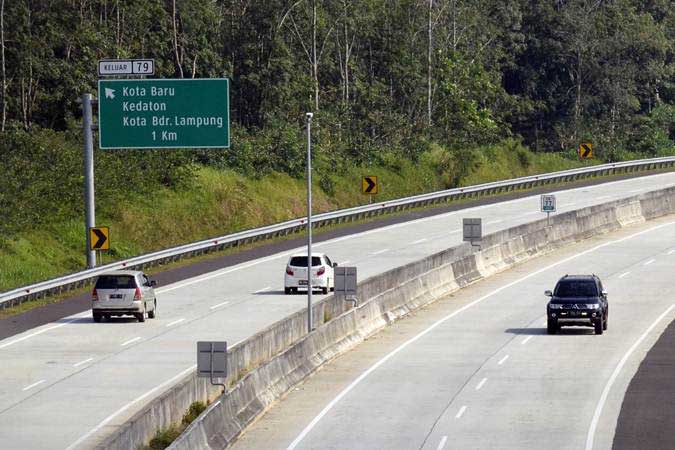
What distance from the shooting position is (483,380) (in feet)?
121

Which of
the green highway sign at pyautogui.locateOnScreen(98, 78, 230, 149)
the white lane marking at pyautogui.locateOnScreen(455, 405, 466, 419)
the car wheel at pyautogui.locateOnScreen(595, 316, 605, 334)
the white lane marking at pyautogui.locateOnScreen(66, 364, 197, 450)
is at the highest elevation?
the green highway sign at pyautogui.locateOnScreen(98, 78, 230, 149)

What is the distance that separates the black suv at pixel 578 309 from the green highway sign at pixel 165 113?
11567mm

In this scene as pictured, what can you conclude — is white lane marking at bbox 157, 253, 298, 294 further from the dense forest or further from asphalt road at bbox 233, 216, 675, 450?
asphalt road at bbox 233, 216, 675, 450

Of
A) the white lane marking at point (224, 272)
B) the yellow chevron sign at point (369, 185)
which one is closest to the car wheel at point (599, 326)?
the white lane marking at point (224, 272)

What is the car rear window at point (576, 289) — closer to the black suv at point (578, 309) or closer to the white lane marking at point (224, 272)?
the black suv at point (578, 309)

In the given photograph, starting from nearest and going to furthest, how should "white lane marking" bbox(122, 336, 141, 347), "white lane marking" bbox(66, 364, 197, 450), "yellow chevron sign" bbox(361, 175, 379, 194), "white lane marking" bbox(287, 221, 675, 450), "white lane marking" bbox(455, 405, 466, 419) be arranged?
"white lane marking" bbox(66, 364, 197, 450)
"white lane marking" bbox(287, 221, 675, 450)
"white lane marking" bbox(455, 405, 466, 419)
"white lane marking" bbox(122, 336, 141, 347)
"yellow chevron sign" bbox(361, 175, 379, 194)

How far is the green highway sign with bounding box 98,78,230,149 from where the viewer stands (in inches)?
1812

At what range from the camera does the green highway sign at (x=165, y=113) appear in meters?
46.0

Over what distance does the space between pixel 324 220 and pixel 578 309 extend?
29.4m

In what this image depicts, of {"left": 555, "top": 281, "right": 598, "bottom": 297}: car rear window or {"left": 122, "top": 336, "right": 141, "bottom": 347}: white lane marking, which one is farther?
{"left": 555, "top": 281, "right": 598, "bottom": 297}: car rear window

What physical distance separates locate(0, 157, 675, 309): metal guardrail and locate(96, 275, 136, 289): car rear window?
3.71 metres

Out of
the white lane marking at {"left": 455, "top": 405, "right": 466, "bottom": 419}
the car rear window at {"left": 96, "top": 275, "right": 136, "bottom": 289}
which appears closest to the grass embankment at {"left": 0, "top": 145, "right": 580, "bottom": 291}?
the car rear window at {"left": 96, "top": 275, "right": 136, "bottom": 289}

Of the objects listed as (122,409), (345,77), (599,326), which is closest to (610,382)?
(599,326)

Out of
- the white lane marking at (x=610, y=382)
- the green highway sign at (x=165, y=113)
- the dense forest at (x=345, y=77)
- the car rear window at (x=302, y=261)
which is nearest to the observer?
the white lane marking at (x=610, y=382)
